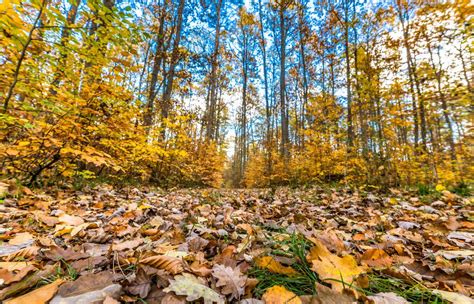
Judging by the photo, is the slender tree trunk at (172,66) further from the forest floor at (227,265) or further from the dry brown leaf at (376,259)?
the dry brown leaf at (376,259)

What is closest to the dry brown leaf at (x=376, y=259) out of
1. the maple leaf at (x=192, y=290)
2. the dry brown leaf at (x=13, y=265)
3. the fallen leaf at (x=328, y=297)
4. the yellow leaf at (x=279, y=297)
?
the fallen leaf at (x=328, y=297)

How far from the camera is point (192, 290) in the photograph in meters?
0.74

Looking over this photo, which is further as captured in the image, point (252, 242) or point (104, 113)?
point (104, 113)

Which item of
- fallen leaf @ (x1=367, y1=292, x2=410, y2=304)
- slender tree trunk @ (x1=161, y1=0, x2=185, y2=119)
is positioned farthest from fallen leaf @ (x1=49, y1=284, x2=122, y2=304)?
slender tree trunk @ (x1=161, y1=0, x2=185, y2=119)

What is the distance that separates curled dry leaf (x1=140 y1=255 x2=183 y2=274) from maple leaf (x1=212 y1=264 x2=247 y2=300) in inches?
5.7

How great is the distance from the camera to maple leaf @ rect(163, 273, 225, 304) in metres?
0.72

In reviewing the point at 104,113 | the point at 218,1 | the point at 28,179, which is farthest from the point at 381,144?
the point at 218,1

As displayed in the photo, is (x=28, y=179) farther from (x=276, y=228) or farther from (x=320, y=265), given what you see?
(x=320, y=265)

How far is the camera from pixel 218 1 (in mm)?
12062

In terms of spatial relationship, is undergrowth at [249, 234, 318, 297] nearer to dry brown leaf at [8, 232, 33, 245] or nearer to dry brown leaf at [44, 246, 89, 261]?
dry brown leaf at [44, 246, 89, 261]

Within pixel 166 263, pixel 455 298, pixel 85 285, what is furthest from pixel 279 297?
pixel 85 285

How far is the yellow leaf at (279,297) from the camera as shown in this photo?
2.37 ft

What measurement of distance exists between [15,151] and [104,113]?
1106 mm

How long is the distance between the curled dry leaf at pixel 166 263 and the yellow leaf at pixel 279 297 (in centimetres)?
35
